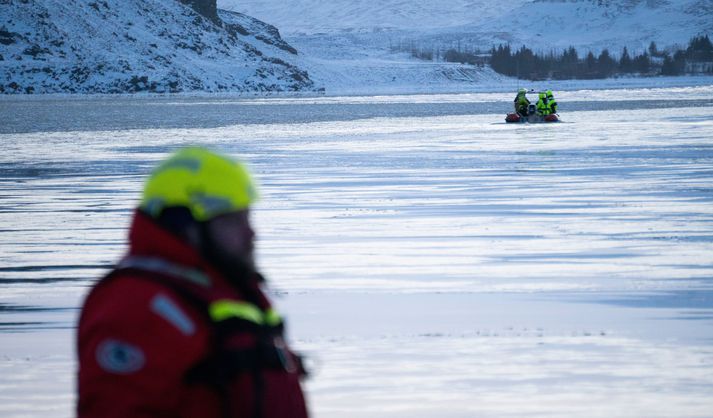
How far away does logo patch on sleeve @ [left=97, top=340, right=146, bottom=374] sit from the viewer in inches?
111

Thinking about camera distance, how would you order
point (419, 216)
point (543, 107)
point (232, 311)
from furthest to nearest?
1. point (543, 107)
2. point (419, 216)
3. point (232, 311)

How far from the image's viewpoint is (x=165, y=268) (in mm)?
2943

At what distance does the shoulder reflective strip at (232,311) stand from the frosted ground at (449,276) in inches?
160

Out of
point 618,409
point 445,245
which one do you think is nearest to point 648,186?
point 445,245

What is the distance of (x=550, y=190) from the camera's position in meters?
20.8

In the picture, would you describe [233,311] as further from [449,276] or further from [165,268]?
[449,276]

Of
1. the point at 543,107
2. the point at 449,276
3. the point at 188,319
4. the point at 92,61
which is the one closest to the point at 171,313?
the point at 188,319

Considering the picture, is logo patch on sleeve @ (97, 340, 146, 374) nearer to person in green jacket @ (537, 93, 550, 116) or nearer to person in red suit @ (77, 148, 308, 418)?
person in red suit @ (77, 148, 308, 418)

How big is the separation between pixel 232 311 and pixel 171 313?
141 millimetres

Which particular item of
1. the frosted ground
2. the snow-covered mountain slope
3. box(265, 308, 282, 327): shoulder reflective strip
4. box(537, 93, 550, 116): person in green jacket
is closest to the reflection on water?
the frosted ground

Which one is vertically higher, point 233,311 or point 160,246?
point 160,246

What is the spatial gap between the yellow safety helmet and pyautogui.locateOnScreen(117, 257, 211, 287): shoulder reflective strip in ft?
0.37

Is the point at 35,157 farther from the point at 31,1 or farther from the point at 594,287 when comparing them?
the point at 31,1

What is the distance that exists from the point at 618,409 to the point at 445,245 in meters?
7.23
